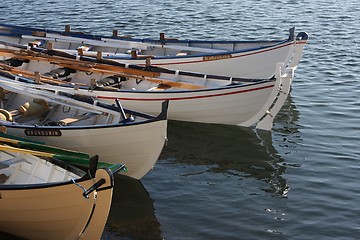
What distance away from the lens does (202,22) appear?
32750 mm

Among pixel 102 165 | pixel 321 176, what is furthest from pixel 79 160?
pixel 321 176

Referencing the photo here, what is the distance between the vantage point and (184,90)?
18.0m

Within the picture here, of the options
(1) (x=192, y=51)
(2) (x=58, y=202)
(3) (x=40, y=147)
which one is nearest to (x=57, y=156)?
(3) (x=40, y=147)

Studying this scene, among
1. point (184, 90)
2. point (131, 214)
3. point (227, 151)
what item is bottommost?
point (131, 214)

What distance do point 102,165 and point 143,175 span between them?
2.71 m

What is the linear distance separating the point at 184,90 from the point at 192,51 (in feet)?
16.7

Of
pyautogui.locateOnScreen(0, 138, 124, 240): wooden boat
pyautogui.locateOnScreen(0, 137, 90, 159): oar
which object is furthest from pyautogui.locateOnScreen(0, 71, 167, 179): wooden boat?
pyautogui.locateOnScreen(0, 138, 124, 240): wooden boat

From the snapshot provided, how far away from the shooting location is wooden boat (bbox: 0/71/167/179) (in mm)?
14102

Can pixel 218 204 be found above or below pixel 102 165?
below

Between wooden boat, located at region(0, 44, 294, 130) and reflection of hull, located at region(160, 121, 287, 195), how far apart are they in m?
0.31

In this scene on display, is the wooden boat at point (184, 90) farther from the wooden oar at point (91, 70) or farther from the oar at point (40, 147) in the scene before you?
the oar at point (40, 147)

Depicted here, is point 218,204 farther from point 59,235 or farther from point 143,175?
point 59,235

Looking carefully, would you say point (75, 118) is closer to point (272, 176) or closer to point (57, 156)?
point (57, 156)

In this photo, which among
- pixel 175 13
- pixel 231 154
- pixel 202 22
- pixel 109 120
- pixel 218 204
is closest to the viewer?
pixel 218 204
